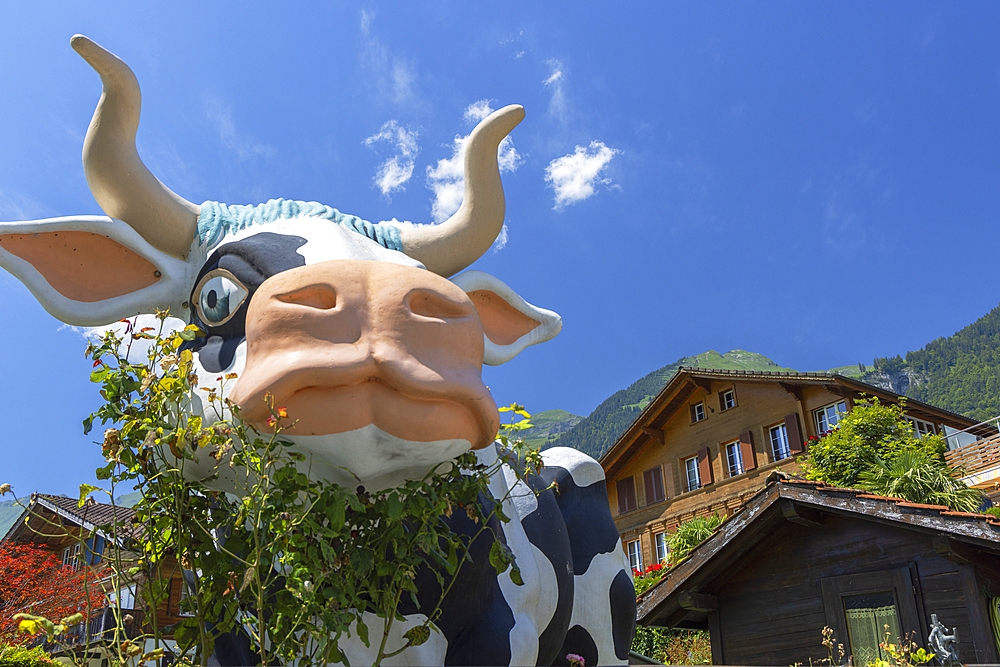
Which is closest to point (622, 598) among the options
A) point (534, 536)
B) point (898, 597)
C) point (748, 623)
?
Answer: point (534, 536)

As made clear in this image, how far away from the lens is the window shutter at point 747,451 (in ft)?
77.2

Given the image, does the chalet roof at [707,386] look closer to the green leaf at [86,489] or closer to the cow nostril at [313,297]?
the cow nostril at [313,297]

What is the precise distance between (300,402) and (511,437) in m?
0.88

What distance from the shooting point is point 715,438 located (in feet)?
82.6

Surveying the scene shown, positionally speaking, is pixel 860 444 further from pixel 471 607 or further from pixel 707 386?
pixel 471 607

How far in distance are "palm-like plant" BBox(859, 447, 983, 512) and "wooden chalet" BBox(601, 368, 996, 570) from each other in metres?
6.95

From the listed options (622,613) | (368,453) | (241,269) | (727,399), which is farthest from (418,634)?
(727,399)

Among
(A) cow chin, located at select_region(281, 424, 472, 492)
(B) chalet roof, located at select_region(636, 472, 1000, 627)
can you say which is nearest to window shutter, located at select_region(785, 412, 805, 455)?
(B) chalet roof, located at select_region(636, 472, 1000, 627)

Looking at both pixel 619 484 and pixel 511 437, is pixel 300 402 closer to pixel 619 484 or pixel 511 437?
pixel 511 437

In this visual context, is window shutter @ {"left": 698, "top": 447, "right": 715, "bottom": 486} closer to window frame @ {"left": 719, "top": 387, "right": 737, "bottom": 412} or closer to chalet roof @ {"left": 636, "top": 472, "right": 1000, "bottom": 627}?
window frame @ {"left": 719, "top": 387, "right": 737, "bottom": 412}

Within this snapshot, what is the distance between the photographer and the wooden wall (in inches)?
320

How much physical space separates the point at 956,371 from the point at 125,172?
6107 inches

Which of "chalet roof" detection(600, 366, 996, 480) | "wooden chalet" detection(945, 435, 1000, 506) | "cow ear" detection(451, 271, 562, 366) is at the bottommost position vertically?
"cow ear" detection(451, 271, 562, 366)

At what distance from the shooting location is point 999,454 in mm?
17281
